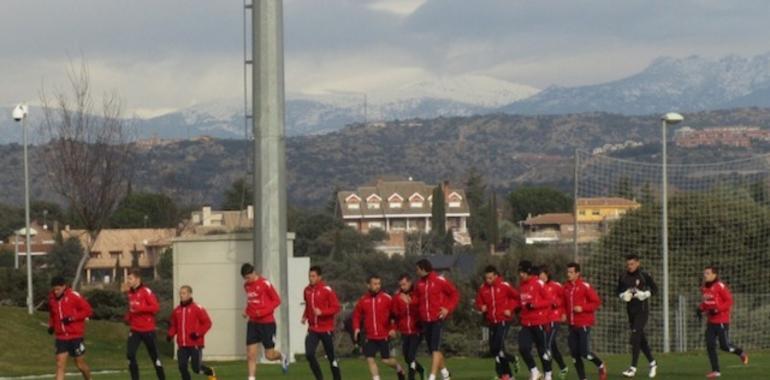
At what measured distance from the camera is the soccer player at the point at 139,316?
27.4m

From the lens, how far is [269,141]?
4422 cm

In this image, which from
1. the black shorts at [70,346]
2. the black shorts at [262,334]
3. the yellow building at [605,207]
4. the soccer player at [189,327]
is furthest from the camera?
the yellow building at [605,207]

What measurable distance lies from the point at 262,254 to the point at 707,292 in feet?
Answer: 55.6

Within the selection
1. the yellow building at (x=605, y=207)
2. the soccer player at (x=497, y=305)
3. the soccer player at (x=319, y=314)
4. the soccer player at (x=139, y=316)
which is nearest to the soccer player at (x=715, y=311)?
the soccer player at (x=497, y=305)

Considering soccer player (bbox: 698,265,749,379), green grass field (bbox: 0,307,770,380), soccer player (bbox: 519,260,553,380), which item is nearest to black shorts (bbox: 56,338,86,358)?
green grass field (bbox: 0,307,770,380)

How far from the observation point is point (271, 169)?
44.3 metres

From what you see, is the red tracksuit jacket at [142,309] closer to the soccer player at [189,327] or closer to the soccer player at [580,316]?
the soccer player at [189,327]

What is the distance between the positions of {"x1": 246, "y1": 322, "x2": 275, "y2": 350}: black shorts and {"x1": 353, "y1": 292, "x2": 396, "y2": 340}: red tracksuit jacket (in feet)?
4.76

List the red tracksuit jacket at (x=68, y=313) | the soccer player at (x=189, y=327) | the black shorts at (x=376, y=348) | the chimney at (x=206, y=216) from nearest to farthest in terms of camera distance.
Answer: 1. the soccer player at (x=189, y=327)
2. the black shorts at (x=376, y=348)
3. the red tracksuit jacket at (x=68, y=313)
4. the chimney at (x=206, y=216)

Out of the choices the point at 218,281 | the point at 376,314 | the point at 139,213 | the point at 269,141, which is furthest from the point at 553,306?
the point at 139,213

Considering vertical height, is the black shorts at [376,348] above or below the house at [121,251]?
above

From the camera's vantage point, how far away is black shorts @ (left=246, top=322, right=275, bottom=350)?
27.5 m

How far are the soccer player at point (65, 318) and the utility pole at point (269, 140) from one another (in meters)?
16.1

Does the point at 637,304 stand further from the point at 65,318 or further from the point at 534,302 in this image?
the point at 65,318
